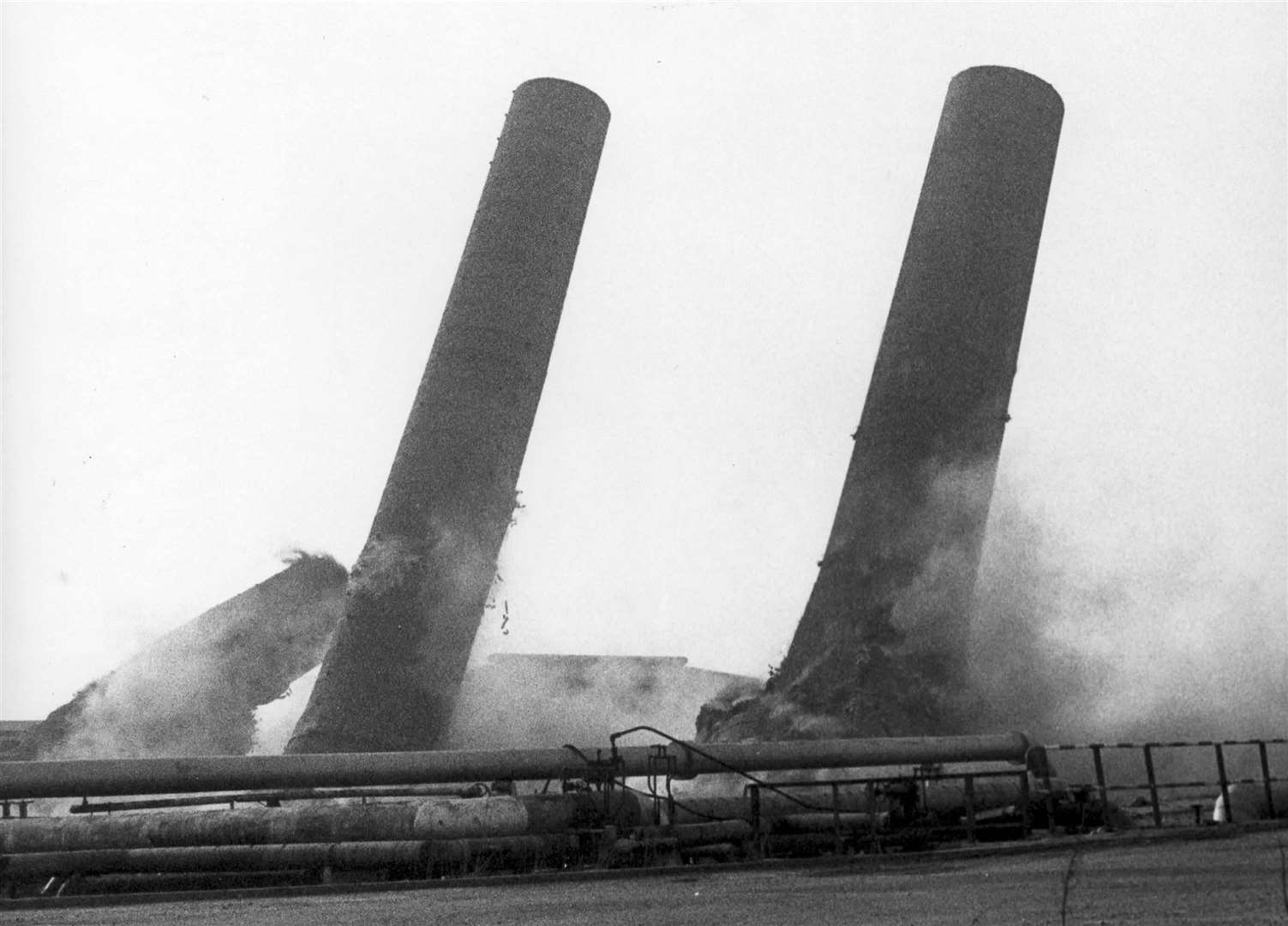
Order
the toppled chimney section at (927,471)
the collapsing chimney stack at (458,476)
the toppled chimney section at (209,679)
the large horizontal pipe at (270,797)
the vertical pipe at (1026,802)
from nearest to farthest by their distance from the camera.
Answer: the vertical pipe at (1026,802), the large horizontal pipe at (270,797), the toppled chimney section at (927,471), the collapsing chimney stack at (458,476), the toppled chimney section at (209,679)

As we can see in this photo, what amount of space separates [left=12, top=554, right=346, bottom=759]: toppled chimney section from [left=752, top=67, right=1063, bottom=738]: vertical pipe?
25.1 ft

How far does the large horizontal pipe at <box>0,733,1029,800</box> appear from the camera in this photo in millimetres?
13578

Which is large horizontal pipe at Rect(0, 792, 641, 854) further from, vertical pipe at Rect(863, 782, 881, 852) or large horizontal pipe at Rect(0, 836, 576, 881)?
vertical pipe at Rect(863, 782, 881, 852)

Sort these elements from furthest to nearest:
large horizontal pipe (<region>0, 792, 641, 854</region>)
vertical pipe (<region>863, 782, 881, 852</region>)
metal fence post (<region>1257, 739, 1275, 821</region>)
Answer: metal fence post (<region>1257, 739, 1275, 821</region>) < vertical pipe (<region>863, 782, 881, 852</region>) < large horizontal pipe (<region>0, 792, 641, 854</region>)

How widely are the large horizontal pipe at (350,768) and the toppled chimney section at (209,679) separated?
7661 millimetres

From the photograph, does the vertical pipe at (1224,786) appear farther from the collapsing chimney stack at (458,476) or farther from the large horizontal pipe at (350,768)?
the collapsing chimney stack at (458,476)

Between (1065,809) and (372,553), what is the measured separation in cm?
958

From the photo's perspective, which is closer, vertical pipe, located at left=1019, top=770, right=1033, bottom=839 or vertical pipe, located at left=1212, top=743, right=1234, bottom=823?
vertical pipe, located at left=1019, top=770, right=1033, bottom=839

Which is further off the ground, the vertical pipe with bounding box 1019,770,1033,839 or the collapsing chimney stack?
the collapsing chimney stack

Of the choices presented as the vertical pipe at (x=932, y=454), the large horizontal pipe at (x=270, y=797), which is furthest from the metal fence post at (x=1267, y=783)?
the large horizontal pipe at (x=270, y=797)

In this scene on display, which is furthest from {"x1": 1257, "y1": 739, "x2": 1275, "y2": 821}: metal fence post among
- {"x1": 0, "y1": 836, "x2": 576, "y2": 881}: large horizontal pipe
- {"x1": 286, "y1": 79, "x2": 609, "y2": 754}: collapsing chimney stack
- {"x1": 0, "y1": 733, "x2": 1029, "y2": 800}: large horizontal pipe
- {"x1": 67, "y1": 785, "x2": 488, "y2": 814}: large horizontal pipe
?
{"x1": 286, "y1": 79, "x2": 609, "y2": 754}: collapsing chimney stack

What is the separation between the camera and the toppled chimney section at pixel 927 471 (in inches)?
732

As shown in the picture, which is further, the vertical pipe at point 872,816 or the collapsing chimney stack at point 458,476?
the collapsing chimney stack at point 458,476

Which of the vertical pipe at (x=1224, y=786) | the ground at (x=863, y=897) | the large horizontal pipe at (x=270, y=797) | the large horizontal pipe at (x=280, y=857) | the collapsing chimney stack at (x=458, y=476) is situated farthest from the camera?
the collapsing chimney stack at (x=458, y=476)
